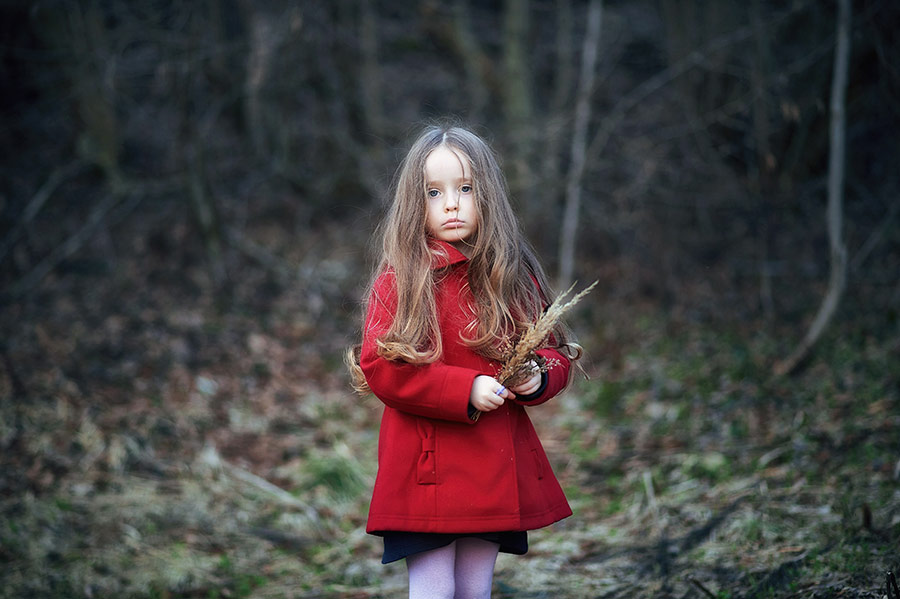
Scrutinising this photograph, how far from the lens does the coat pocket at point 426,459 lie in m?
2.38

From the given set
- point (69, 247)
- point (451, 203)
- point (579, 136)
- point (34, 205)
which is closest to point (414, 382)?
point (451, 203)

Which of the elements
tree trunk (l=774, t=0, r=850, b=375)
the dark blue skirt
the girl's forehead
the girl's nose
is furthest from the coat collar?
tree trunk (l=774, t=0, r=850, b=375)

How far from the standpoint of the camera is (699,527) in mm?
4051

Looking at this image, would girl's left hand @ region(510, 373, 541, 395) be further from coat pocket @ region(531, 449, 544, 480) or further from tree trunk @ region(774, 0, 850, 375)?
tree trunk @ region(774, 0, 850, 375)

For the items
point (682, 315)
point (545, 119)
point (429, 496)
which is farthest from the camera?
point (545, 119)

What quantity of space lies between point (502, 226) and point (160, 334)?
603cm

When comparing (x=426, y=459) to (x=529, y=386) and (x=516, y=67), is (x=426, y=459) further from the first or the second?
(x=516, y=67)

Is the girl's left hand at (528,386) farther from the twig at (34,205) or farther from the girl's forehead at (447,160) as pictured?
the twig at (34,205)

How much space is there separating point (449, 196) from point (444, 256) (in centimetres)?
20

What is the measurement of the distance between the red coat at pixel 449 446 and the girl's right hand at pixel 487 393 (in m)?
0.03

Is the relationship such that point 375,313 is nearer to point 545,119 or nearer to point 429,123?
point 429,123

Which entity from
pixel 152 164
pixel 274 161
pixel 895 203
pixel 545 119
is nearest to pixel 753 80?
pixel 895 203

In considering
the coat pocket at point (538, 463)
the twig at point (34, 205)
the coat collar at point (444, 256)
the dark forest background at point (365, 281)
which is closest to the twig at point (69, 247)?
the dark forest background at point (365, 281)

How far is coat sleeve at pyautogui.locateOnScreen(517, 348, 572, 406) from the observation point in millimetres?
2446
